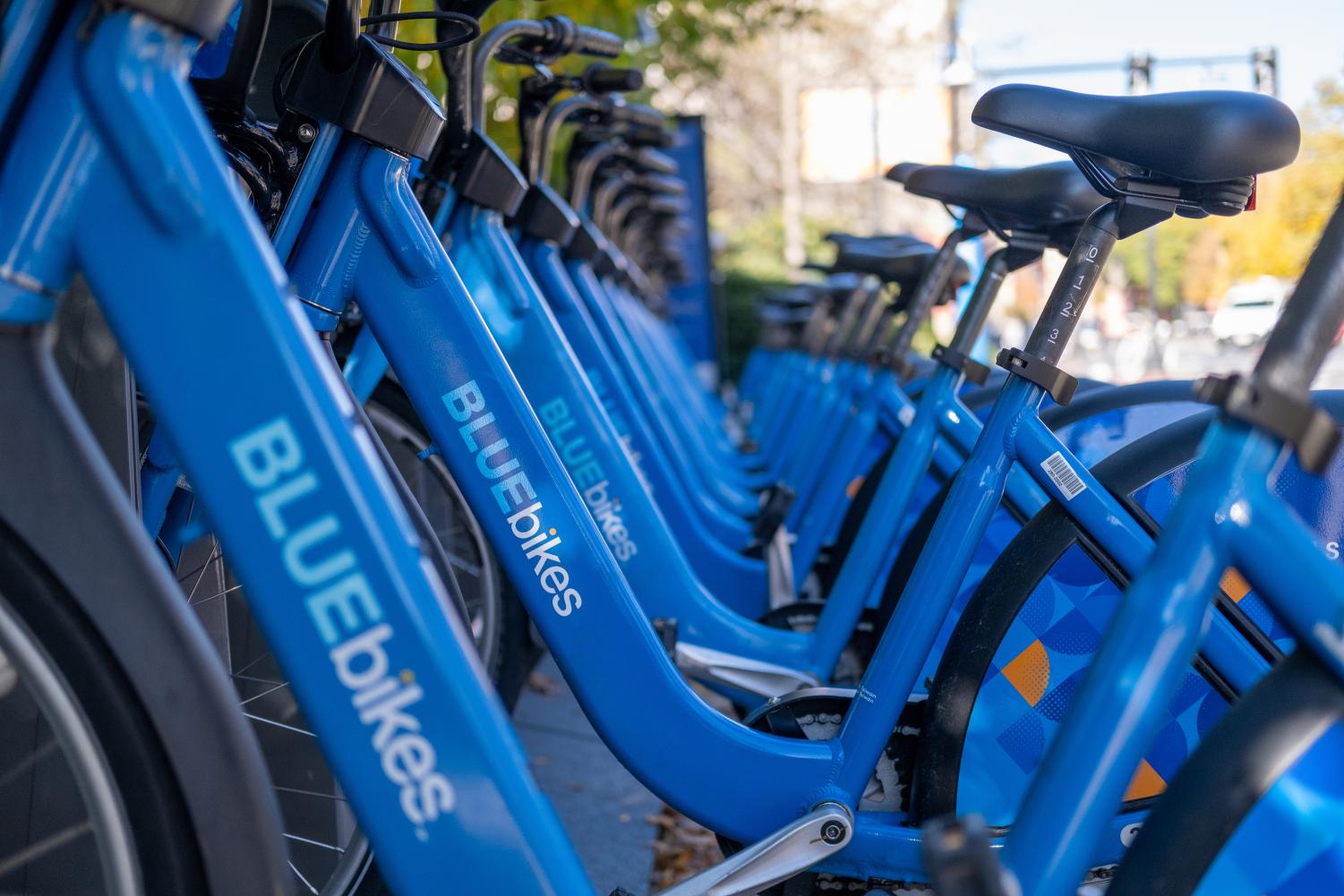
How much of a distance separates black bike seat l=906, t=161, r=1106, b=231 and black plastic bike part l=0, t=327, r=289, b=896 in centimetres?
154

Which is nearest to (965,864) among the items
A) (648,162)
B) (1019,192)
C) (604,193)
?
(1019,192)

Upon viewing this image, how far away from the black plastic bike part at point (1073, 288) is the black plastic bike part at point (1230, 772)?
666 millimetres

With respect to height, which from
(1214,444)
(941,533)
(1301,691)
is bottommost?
(941,533)

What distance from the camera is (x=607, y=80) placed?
2844 millimetres

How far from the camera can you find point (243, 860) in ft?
3.39

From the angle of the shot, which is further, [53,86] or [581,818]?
[581,818]

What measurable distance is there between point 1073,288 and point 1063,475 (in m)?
0.26

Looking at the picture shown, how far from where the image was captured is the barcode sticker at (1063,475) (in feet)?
5.40

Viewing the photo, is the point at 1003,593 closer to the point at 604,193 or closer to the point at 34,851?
the point at 34,851

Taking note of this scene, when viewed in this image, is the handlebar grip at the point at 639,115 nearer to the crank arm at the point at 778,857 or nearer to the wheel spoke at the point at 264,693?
the wheel spoke at the point at 264,693

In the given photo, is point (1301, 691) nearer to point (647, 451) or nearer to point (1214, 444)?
point (1214, 444)

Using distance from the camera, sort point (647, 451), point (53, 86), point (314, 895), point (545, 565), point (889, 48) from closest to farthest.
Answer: point (53, 86)
point (545, 565)
point (314, 895)
point (647, 451)
point (889, 48)

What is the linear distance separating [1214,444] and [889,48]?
902 inches

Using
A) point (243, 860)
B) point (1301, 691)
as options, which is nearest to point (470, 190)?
point (243, 860)
